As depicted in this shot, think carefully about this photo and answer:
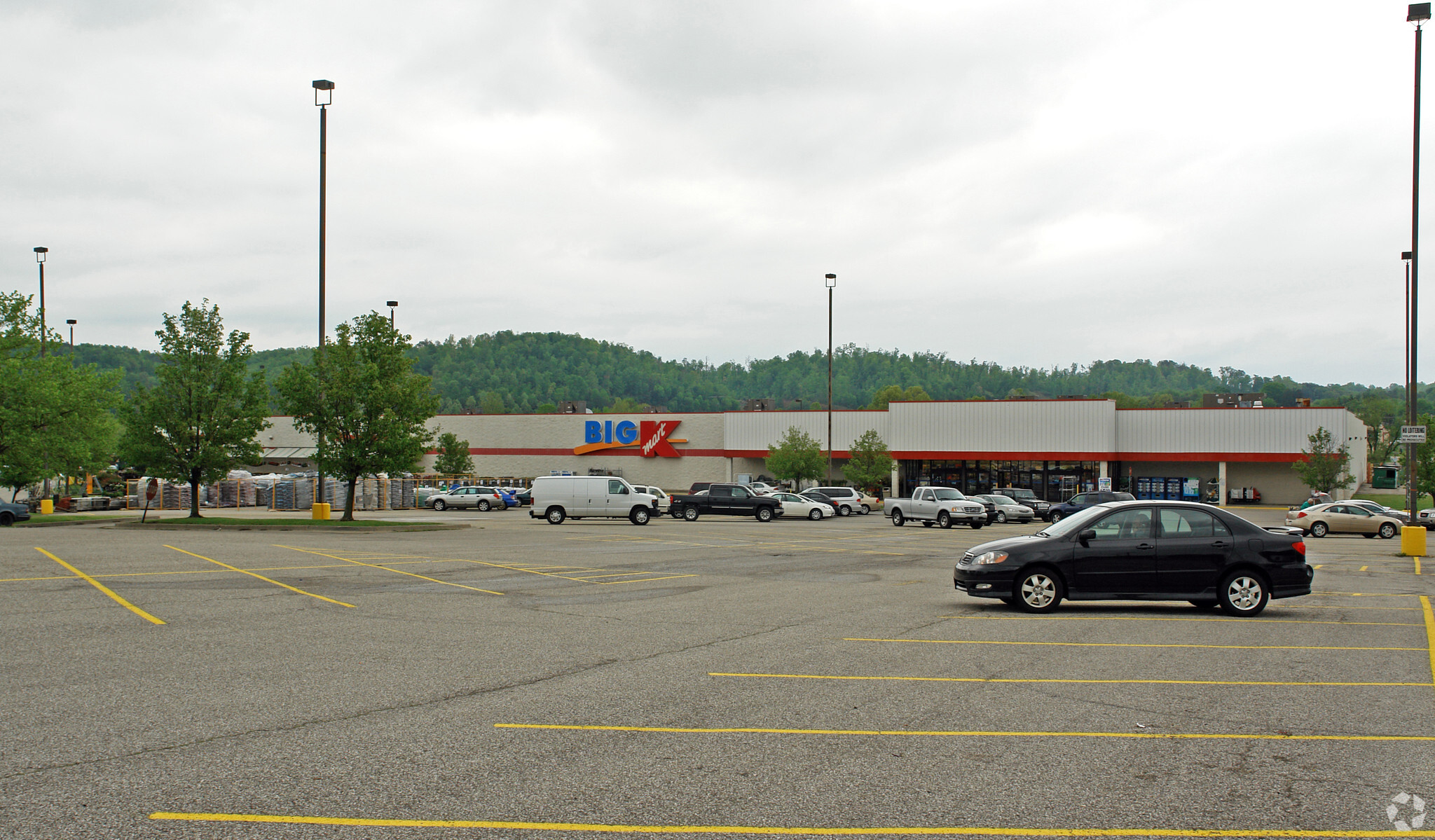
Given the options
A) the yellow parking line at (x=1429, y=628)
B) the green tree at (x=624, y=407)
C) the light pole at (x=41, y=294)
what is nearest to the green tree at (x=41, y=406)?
the light pole at (x=41, y=294)

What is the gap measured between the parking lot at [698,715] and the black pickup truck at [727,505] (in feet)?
88.8

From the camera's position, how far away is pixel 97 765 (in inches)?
237

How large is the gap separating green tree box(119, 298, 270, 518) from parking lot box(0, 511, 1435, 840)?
74.8 ft

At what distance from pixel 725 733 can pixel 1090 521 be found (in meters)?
8.19

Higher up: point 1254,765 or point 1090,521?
point 1090,521

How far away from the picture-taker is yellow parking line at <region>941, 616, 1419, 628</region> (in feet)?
40.3

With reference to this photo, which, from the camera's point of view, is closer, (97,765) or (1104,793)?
(1104,793)

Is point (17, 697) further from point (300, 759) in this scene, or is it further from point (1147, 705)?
point (1147, 705)

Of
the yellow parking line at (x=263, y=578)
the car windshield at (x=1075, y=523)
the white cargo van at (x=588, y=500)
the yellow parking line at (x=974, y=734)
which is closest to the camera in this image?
the yellow parking line at (x=974, y=734)

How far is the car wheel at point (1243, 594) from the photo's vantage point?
12875 mm

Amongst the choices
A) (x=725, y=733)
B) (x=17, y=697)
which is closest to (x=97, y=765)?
(x=17, y=697)

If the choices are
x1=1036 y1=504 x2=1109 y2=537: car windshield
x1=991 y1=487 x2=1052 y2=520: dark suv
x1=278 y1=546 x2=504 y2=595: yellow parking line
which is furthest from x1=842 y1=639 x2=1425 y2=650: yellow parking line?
x1=991 y1=487 x2=1052 y2=520: dark suv

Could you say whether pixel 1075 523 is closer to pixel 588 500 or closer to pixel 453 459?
pixel 588 500

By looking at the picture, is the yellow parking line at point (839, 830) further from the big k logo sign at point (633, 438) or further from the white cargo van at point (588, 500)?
the big k logo sign at point (633, 438)
